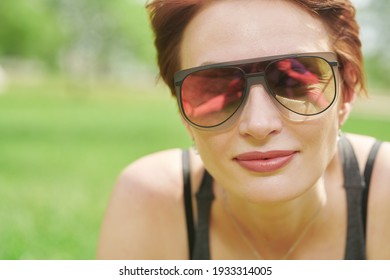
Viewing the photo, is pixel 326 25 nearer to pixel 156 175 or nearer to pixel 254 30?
pixel 254 30

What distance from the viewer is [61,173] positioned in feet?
24.1

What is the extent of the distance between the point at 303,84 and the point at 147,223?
0.92 metres

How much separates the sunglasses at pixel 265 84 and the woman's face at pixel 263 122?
0.09 feet

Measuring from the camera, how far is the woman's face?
203cm

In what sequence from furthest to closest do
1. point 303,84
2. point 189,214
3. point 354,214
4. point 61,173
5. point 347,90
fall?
point 61,173
point 189,214
point 354,214
point 347,90
point 303,84

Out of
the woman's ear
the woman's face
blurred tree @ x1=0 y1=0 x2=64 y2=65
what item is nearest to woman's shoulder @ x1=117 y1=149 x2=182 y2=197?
the woman's face

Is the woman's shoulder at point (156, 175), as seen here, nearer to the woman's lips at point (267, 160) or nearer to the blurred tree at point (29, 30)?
the woman's lips at point (267, 160)

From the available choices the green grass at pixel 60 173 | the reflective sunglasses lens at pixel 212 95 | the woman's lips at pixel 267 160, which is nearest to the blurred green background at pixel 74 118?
the green grass at pixel 60 173

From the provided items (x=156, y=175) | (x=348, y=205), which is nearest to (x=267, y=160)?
(x=348, y=205)

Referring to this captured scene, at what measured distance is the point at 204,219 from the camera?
2.54 m

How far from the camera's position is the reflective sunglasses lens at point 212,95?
81.9 inches

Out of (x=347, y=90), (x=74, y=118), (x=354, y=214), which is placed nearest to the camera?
(x=347, y=90)

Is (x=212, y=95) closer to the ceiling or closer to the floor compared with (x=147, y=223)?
closer to the ceiling
